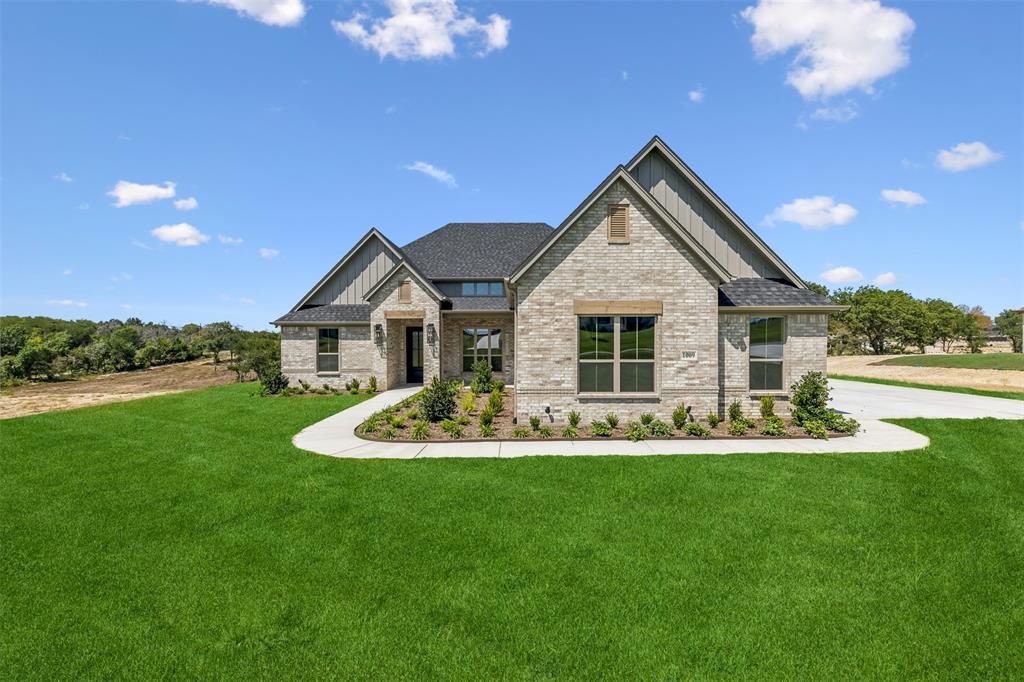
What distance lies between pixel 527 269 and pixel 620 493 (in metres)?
7.03

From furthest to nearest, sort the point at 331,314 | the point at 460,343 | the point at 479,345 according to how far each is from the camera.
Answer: the point at 479,345
the point at 460,343
the point at 331,314

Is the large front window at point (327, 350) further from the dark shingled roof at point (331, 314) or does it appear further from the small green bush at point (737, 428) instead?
the small green bush at point (737, 428)

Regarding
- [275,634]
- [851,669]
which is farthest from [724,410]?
[275,634]

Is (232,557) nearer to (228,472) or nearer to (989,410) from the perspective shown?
(228,472)

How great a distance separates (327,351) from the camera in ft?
74.2

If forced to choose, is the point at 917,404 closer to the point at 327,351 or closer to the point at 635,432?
the point at 635,432

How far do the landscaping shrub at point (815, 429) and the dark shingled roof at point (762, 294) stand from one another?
3672 millimetres

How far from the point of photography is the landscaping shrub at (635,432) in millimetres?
11859

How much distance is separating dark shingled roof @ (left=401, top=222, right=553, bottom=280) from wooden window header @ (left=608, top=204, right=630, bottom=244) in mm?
11504

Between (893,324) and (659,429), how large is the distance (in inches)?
2682

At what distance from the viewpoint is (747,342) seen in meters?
13.7

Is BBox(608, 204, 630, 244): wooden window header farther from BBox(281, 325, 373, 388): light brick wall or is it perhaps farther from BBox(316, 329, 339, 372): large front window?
BBox(316, 329, 339, 372): large front window

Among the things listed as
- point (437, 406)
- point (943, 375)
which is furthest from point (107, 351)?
point (943, 375)

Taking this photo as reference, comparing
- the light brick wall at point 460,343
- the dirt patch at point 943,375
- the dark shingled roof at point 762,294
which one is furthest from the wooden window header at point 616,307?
the dirt patch at point 943,375
